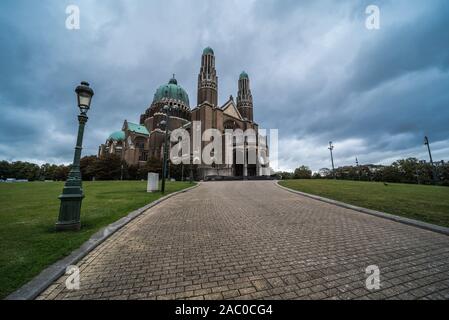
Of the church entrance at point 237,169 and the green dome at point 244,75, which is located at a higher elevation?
the green dome at point 244,75

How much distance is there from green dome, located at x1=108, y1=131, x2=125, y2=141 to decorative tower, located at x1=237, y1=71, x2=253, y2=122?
46.1m

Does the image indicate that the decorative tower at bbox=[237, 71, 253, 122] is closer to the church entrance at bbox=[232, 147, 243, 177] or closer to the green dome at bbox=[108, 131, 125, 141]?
the church entrance at bbox=[232, 147, 243, 177]

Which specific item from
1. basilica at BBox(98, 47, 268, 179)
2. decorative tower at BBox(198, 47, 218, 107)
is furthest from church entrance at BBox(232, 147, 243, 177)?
decorative tower at BBox(198, 47, 218, 107)

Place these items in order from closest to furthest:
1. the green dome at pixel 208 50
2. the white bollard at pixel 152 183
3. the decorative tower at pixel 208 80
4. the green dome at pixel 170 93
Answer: the white bollard at pixel 152 183
the decorative tower at pixel 208 80
the green dome at pixel 208 50
the green dome at pixel 170 93

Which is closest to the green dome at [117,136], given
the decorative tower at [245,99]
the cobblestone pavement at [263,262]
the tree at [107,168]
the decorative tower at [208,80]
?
the tree at [107,168]

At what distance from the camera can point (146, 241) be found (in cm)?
447

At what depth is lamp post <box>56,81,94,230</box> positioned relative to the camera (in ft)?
16.6

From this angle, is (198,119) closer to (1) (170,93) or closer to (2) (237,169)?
(2) (237,169)

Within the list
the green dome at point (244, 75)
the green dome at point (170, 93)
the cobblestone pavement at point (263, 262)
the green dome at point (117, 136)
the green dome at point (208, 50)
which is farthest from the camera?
the green dome at point (117, 136)

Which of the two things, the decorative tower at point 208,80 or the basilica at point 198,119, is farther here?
the decorative tower at point 208,80

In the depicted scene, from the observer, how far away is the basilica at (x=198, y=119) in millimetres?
53875

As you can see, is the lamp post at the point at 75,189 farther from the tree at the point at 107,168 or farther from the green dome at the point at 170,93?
the green dome at the point at 170,93

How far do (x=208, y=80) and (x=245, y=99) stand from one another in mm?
17688

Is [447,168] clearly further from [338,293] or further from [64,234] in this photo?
[64,234]
